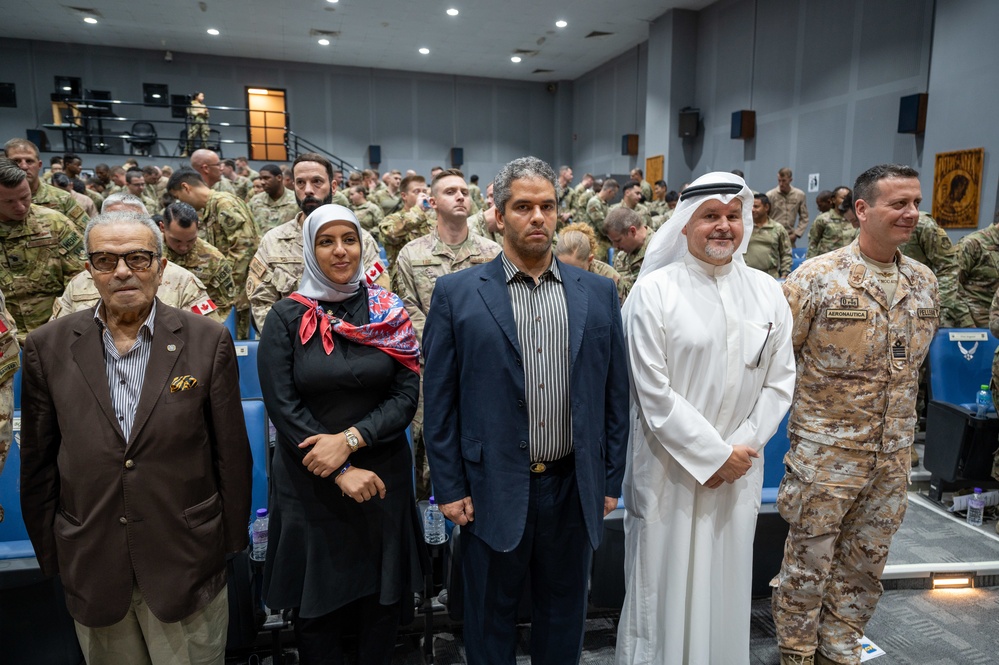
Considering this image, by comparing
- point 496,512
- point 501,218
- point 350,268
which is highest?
point 501,218

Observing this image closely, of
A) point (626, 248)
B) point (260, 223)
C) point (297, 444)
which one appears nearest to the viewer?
point (297, 444)

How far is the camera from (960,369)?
12.1ft

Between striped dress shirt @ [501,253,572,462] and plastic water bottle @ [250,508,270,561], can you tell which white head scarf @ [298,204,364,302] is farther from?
plastic water bottle @ [250,508,270,561]

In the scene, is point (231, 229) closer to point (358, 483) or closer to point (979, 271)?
point (358, 483)

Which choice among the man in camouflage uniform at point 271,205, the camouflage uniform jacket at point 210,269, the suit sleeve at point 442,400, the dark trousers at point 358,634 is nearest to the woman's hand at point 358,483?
the suit sleeve at point 442,400

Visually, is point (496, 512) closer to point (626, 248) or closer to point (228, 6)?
point (626, 248)

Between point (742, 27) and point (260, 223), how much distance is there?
871cm

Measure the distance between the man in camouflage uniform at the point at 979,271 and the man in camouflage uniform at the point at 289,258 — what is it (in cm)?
393

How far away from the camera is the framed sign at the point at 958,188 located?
6.18m

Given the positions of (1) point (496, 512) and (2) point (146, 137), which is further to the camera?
(2) point (146, 137)

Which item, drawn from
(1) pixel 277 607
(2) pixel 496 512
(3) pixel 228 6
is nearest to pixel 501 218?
(2) pixel 496 512

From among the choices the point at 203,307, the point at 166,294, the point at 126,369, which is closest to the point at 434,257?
the point at 203,307

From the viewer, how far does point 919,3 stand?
709 centimetres

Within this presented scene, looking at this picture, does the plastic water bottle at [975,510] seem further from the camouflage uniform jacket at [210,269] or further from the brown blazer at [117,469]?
the camouflage uniform jacket at [210,269]
